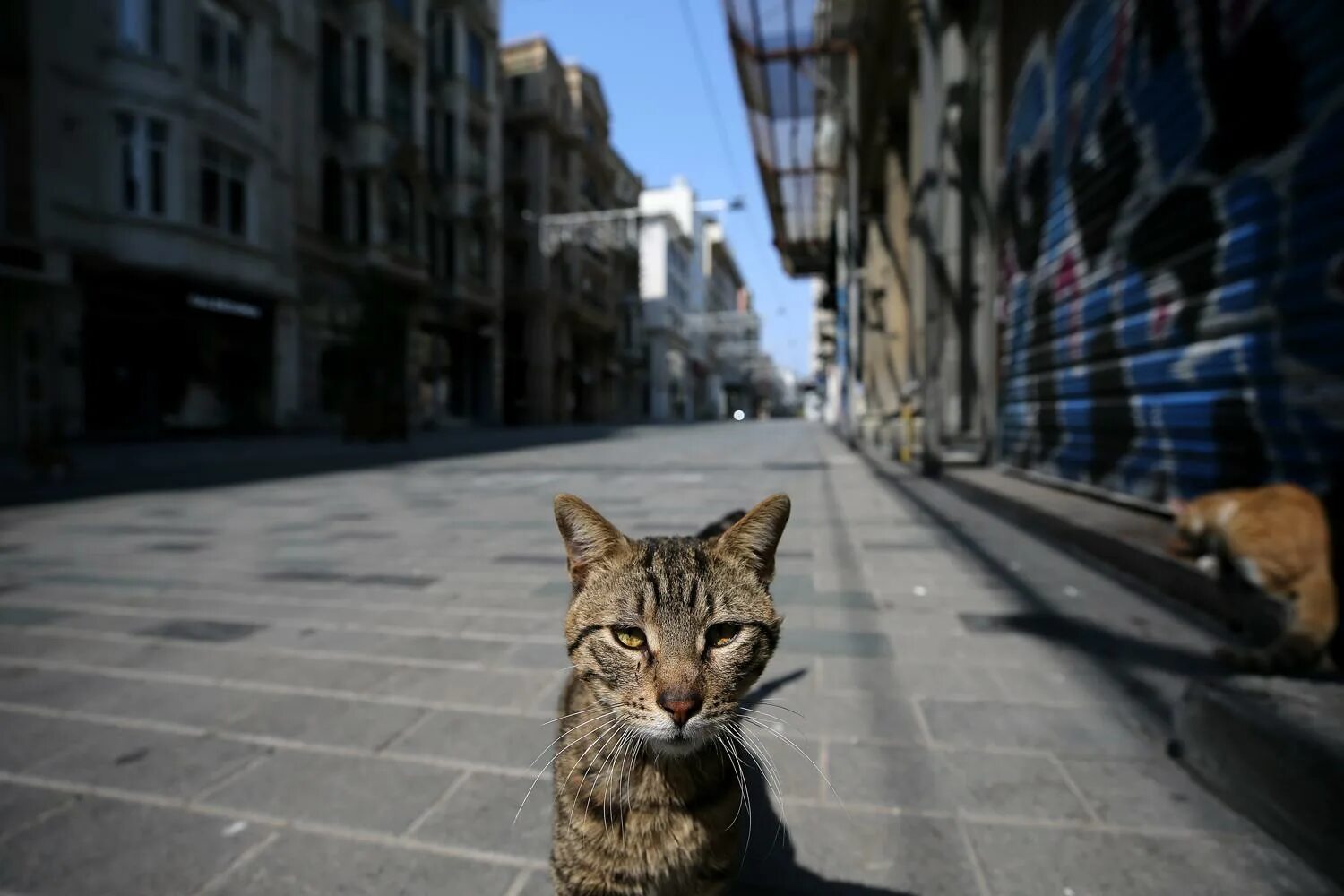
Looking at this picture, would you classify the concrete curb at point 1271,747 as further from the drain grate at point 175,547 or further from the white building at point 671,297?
the white building at point 671,297

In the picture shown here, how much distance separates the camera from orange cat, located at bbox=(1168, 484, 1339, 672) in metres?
2.56

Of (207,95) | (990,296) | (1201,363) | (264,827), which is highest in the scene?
(207,95)

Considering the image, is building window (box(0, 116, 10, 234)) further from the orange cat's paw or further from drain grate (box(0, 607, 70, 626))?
the orange cat's paw

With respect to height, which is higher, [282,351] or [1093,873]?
[282,351]

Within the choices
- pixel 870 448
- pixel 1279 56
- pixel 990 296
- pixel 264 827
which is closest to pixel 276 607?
pixel 264 827

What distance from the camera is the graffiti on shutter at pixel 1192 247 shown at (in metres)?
3.24

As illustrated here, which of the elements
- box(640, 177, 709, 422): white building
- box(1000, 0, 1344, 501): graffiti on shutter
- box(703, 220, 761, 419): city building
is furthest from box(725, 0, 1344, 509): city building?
box(703, 220, 761, 419): city building

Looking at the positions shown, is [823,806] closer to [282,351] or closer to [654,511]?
[654,511]

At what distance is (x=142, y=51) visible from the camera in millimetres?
15773

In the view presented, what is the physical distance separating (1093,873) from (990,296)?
8916 millimetres

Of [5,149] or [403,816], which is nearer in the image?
[403,816]

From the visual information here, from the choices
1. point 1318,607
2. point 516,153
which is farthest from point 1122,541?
point 516,153

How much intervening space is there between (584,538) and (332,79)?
2709 cm

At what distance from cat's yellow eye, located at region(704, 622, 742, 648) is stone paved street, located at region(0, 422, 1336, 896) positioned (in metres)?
0.63
